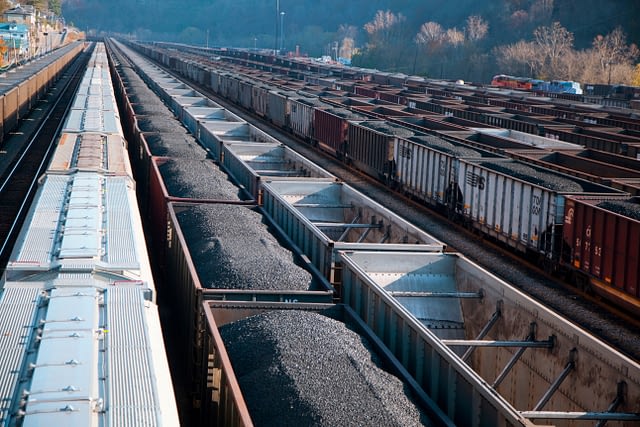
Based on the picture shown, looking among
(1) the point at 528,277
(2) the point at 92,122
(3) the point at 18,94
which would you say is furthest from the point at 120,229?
(3) the point at 18,94

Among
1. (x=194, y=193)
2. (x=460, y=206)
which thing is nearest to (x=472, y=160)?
(x=460, y=206)

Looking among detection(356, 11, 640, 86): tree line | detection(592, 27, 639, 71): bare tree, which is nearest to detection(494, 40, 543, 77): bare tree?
detection(356, 11, 640, 86): tree line

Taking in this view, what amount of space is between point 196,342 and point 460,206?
1592cm

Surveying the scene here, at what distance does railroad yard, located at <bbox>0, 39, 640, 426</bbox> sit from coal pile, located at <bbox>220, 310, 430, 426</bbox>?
1.2 inches

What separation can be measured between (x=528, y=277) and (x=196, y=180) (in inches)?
332

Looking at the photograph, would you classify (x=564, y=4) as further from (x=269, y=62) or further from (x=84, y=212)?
(x=84, y=212)

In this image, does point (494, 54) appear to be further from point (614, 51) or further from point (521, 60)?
point (614, 51)

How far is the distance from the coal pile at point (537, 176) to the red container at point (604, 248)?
1332 millimetres

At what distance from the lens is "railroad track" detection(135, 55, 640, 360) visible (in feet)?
60.2

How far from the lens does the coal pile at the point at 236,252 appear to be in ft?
46.2

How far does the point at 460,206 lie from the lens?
27438 mm

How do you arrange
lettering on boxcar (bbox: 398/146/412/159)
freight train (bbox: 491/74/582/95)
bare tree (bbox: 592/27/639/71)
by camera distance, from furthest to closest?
bare tree (bbox: 592/27/639/71) < freight train (bbox: 491/74/582/95) < lettering on boxcar (bbox: 398/146/412/159)

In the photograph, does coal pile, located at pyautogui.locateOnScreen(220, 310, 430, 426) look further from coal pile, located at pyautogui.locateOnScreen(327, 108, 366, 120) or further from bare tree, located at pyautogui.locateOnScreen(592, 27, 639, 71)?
bare tree, located at pyautogui.locateOnScreen(592, 27, 639, 71)

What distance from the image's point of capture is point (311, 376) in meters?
10.0
